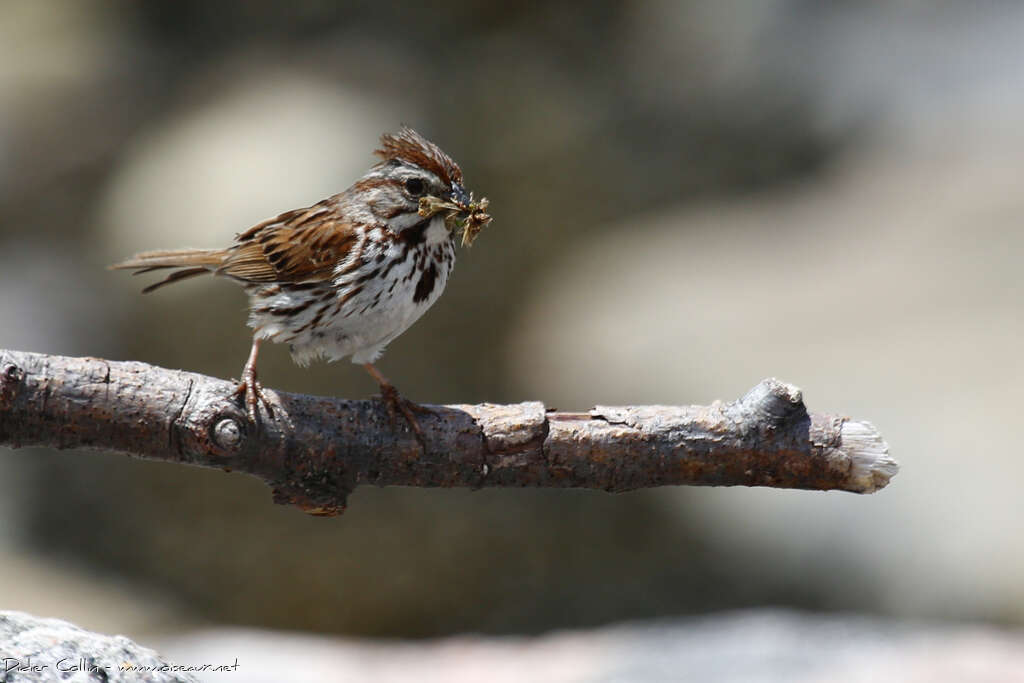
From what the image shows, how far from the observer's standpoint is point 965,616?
7.32 m

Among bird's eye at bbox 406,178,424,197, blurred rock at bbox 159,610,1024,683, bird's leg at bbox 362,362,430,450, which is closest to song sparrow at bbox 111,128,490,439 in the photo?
bird's eye at bbox 406,178,424,197

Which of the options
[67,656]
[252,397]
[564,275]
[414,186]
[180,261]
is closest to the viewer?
[67,656]

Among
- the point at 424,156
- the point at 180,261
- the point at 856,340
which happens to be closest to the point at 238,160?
the point at 856,340

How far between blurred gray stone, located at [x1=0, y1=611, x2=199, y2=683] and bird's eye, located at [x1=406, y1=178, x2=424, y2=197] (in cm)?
166

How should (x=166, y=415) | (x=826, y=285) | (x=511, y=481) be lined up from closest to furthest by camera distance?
1. (x=166, y=415)
2. (x=511, y=481)
3. (x=826, y=285)

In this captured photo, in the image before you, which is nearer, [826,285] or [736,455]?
[736,455]

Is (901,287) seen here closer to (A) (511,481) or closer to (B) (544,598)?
(B) (544,598)

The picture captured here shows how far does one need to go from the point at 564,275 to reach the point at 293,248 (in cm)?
599

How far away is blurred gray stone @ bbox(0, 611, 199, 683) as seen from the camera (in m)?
3.01

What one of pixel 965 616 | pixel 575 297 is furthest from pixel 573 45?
pixel 965 616

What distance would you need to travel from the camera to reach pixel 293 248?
4.34m

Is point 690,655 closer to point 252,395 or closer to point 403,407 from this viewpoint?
point 403,407

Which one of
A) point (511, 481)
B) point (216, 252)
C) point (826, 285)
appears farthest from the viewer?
point (826, 285)

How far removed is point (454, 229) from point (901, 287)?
607 cm
